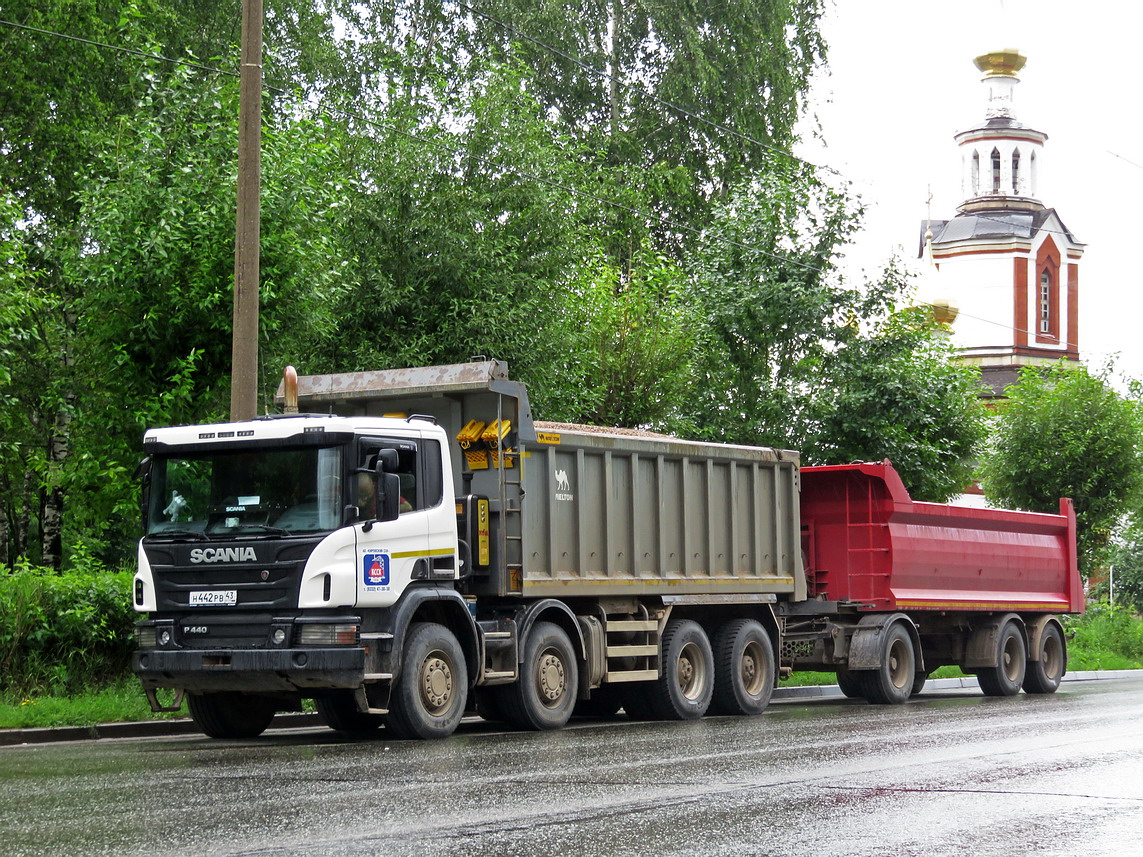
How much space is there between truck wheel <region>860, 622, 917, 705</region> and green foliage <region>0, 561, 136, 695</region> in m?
8.69

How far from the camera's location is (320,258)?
18.7 m

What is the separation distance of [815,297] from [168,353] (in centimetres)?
1165

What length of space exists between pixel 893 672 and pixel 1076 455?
19.1m

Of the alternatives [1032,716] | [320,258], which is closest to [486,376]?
[320,258]

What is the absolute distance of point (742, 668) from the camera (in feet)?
59.0

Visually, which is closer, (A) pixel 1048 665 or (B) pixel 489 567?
(B) pixel 489 567

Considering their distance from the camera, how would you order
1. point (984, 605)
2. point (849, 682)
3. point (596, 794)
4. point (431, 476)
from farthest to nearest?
point (984, 605) → point (849, 682) → point (431, 476) → point (596, 794)

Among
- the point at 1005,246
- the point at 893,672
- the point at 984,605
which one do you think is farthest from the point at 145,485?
the point at 1005,246

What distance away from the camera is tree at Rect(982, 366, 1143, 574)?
123ft

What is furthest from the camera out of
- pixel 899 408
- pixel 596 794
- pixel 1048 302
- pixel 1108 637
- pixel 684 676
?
pixel 1048 302

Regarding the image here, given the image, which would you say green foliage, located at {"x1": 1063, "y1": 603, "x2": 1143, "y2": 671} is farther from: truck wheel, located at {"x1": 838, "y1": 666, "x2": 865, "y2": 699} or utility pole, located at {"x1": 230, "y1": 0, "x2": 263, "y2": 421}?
utility pole, located at {"x1": 230, "y1": 0, "x2": 263, "y2": 421}

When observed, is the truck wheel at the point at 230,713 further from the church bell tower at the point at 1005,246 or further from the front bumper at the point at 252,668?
the church bell tower at the point at 1005,246

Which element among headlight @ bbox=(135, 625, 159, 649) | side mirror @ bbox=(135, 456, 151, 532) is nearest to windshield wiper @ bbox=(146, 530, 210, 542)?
side mirror @ bbox=(135, 456, 151, 532)

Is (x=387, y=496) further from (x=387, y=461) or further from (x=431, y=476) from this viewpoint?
(x=431, y=476)
